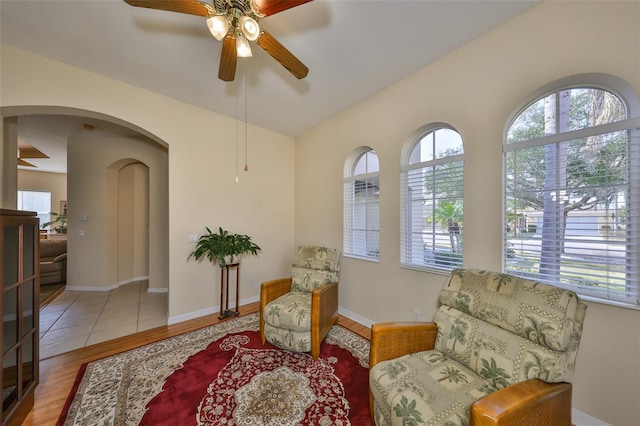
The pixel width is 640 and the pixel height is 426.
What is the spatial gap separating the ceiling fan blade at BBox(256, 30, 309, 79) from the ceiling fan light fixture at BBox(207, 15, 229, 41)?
0.20m

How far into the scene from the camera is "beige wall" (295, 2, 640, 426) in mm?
1425

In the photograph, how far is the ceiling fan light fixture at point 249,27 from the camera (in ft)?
4.67

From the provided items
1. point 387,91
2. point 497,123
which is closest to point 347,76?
point 387,91

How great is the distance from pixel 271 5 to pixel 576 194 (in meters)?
2.29

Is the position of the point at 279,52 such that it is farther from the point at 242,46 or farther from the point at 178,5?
the point at 178,5

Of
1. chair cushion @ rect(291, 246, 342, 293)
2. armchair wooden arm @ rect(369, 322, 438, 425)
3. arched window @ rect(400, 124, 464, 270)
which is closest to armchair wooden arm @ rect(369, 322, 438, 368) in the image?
armchair wooden arm @ rect(369, 322, 438, 425)

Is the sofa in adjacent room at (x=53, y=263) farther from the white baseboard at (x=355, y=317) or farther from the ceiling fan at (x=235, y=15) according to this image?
the ceiling fan at (x=235, y=15)

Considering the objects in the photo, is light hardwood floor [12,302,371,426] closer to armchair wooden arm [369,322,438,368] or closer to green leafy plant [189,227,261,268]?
green leafy plant [189,227,261,268]

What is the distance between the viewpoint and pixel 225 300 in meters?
3.51

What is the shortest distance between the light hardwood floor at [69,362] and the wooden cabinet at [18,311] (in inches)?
4.0

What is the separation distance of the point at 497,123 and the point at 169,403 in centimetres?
324

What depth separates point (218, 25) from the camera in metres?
1.44

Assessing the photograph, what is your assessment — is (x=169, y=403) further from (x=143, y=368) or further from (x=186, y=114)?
(x=186, y=114)

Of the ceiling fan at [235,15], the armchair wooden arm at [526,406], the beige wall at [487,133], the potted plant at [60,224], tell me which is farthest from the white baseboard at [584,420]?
the potted plant at [60,224]
